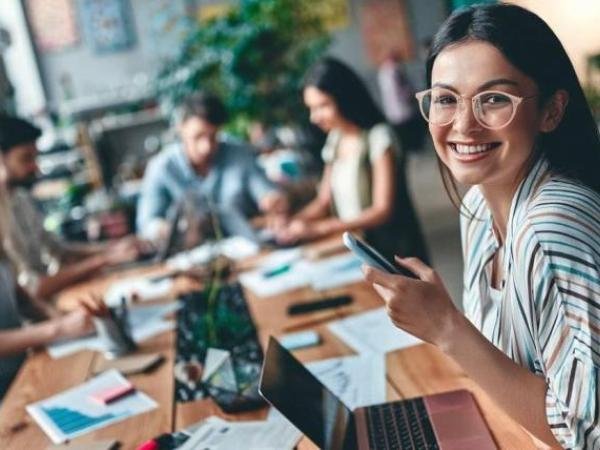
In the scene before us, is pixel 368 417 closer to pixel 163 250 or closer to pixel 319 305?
pixel 319 305

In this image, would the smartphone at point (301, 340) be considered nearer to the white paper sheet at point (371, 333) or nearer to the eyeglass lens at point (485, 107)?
the white paper sheet at point (371, 333)

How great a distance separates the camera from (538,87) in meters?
1.01

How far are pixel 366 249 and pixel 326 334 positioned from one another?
682 mm

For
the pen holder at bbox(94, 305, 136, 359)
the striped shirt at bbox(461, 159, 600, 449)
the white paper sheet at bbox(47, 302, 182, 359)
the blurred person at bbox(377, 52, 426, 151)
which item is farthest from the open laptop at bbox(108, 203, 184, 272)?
the blurred person at bbox(377, 52, 426, 151)

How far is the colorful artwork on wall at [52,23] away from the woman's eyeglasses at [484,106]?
8.55 meters

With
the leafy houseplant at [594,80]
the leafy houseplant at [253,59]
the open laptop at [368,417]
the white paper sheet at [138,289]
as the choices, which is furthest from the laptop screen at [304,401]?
the leafy houseplant at [594,80]

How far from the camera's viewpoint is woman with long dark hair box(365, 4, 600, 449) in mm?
880

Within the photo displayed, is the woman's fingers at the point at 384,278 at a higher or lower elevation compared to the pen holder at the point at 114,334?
higher

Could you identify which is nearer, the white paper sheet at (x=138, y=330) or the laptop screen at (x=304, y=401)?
the laptop screen at (x=304, y=401)

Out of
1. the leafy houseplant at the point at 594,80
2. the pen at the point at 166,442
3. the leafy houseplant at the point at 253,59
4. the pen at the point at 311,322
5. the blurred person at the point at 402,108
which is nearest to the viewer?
the pen at the point at 166,442

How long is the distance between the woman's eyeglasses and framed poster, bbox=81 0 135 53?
27.7ft

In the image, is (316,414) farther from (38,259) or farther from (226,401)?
(38,259)

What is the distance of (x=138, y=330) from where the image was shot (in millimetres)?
1961

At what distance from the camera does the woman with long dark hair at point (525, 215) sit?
0.88 metres
